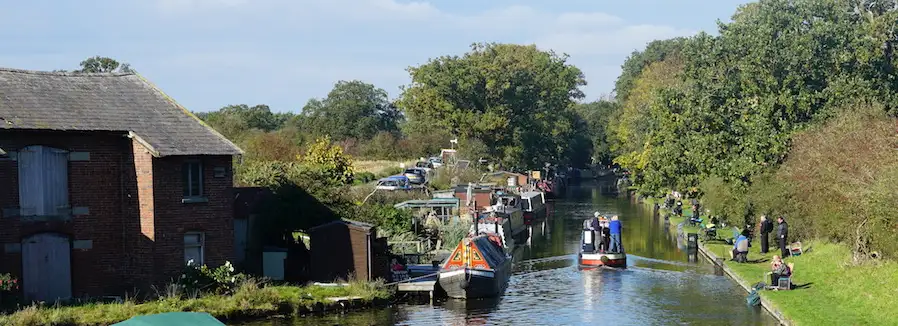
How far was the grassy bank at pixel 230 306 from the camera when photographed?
26609mm

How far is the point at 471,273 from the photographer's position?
113 ft

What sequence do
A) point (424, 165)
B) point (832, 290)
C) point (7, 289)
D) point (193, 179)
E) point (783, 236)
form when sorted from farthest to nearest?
point (424, 165), point (783, 236), point (193, 179), point (832, 290), point (7, 289)

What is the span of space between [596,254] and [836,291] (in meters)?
13.3

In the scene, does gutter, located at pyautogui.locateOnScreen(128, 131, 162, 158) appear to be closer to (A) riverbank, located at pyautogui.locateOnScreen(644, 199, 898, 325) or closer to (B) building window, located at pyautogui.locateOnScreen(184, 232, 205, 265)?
(B) building window, located at pyautogui.locateOnScreen(184, 232, 205, 265)

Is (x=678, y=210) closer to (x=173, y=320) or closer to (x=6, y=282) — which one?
(x=6, y=282)

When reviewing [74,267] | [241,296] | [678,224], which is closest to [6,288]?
[74,267]

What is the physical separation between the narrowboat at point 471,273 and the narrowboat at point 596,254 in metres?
6.63

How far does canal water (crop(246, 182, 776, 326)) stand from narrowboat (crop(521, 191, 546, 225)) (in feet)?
59.8

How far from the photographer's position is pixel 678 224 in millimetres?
59406

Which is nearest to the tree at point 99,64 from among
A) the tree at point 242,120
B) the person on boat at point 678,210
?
the tree at point 242,120

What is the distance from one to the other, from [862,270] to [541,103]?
69214 millimetres

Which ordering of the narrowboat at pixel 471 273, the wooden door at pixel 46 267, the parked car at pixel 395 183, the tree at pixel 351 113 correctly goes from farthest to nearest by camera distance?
the tree at pixel 351 113
the parked car at pixel 395 183
the narrowboat at pixel 471 273
the wooden door at pixel 46 267

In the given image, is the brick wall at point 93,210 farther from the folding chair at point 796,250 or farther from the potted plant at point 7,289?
the folding chair at point 796,250

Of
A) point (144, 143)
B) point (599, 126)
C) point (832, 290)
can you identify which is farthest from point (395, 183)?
point (599, 126)
